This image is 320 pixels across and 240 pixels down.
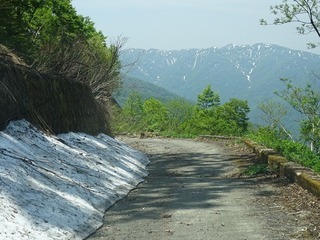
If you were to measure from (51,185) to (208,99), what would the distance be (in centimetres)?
10676

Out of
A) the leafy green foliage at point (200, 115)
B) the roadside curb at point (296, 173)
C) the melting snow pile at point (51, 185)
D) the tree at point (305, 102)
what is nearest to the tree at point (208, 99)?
the leafy green foliage at point (200, 115)

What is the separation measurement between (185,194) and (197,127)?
7593cm

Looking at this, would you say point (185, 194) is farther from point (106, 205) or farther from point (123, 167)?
point (123, 167)

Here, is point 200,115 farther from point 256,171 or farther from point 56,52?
point 256,171

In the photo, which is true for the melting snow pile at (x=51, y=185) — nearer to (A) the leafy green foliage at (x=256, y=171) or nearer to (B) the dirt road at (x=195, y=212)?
(B) the dirt road at (x=195, y=212)

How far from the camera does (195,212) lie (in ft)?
25.2

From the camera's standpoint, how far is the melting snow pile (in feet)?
19.7

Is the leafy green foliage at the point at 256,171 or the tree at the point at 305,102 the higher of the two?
the tree at the point at 305,102

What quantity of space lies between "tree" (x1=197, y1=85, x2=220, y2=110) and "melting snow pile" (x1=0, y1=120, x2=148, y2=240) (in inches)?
4007

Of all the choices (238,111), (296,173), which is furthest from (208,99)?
(296,173)

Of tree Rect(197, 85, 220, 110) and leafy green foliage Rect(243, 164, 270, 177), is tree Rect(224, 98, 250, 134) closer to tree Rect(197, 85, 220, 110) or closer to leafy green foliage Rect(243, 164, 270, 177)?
tree Rect(197, 85, 220, 110)

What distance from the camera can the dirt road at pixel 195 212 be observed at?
6.37 m

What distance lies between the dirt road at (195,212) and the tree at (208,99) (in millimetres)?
100623

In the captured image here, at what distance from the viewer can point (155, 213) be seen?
7.75 m
